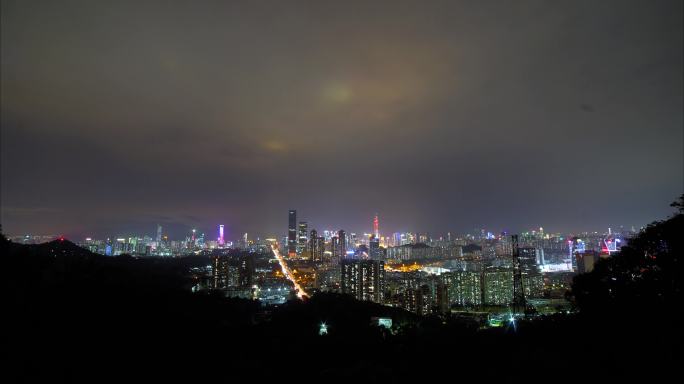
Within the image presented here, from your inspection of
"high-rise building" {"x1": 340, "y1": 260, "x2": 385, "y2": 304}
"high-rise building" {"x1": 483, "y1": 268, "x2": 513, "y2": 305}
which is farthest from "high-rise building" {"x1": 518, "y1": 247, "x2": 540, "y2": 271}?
"high-rise building" {"x1": 340, "y1": 260, "x2": 385, "y2": 304}

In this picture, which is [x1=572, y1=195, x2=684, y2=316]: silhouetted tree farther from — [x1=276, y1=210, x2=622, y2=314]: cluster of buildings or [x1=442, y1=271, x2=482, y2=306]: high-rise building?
[x1=442, y1=271, x2=482, y2=306]: high-rise building

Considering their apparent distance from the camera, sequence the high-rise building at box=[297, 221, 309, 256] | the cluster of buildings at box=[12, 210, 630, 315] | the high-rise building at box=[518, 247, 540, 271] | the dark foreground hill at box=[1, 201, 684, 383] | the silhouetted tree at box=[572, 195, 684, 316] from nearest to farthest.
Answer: the dark foreground hill at box=[1, 201, 684, 383]
the silhouetted tree at box=[572, 195, 684, 316]
the cluster of buildings at box=[12, 210, 630, 315]
the high-rise building at box=[518, 247, 540, 271]
the high-rise building at box=[297, 221, 309, 256]

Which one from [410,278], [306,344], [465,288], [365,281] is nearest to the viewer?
[306,344]

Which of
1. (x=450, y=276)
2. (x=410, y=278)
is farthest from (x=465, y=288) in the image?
(x=410, y=278)

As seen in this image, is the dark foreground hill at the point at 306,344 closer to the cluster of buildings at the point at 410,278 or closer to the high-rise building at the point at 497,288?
the cluster of buildings at the point at 410,278

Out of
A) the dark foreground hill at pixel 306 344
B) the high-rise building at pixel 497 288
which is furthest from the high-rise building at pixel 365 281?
the dark foreground hill at pixel 306 344

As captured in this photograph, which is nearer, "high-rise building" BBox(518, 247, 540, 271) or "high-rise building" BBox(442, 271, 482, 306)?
"high-rise building" BBox(442, 271, 482, 306)

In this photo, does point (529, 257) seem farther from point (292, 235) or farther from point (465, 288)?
point (292, 235)
